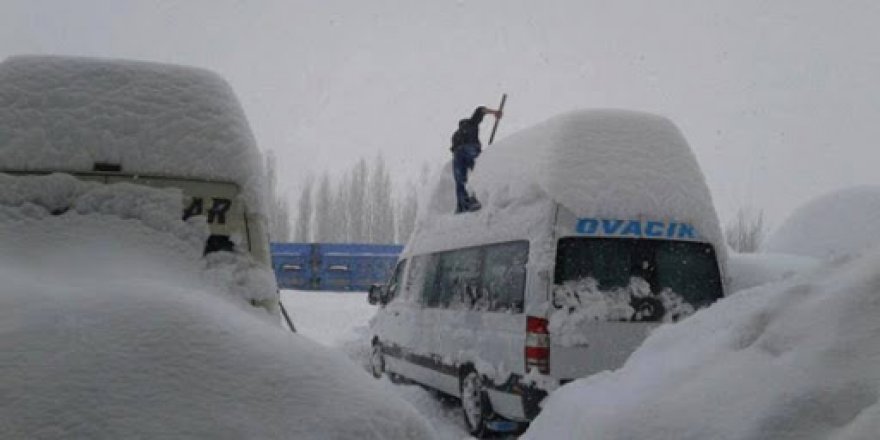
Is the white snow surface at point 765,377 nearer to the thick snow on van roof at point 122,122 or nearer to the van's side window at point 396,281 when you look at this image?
the thick snow on van roof at point 122,122

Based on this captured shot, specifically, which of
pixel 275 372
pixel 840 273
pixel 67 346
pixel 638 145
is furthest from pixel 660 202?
pixel 67 346

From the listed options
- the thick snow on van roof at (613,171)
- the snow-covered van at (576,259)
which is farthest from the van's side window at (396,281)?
the thick snow on van roof at (613,171)

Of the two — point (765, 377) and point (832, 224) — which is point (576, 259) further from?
A: point (832, 224)

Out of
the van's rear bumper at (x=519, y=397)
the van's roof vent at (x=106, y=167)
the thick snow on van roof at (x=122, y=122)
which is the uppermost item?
the thick snow on van roof at (x=122, y=122)

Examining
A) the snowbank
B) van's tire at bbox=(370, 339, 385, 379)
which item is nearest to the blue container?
van's tire at bbox=(370, 339, 385, 379)

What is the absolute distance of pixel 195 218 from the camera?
147 inches

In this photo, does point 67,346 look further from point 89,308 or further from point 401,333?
point 401,333

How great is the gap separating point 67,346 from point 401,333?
7.13 meters

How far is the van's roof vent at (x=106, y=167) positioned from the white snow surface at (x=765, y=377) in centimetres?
241

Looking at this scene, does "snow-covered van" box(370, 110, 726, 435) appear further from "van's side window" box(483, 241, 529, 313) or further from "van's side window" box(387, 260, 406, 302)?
"van's side window" box(387, 260, 406, 302)

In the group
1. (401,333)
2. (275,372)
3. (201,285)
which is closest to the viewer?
(275,372)

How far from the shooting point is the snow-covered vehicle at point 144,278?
6.09 feet

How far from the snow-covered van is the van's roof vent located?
10.3ft

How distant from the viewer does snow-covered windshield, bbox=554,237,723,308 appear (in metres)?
5.84
